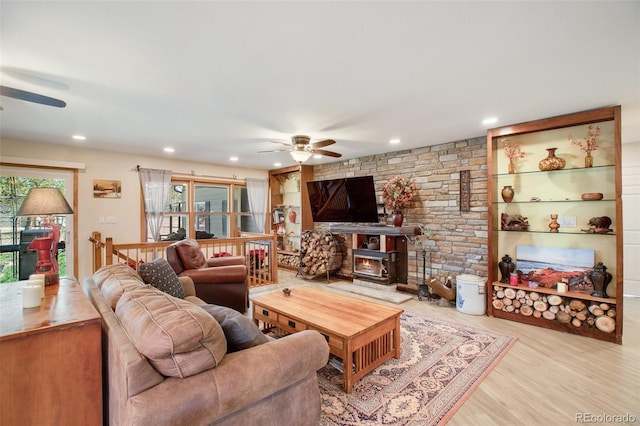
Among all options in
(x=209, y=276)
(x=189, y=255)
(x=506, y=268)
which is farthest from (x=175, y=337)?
(x=506, y=268)

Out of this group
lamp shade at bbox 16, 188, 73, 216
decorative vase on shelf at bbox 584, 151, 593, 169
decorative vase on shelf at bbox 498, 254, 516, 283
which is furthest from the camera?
decorative vase on shelf at bbox 498, 254, 516, 283

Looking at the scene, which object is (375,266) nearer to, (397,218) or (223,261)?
(397,218)

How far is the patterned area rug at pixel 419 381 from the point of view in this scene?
1.92 meters

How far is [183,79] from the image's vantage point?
2.33 meters

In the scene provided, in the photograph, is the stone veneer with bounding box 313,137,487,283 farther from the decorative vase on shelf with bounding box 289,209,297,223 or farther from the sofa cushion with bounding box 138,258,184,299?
the sofa cushion with bounding box 138,258,184,299

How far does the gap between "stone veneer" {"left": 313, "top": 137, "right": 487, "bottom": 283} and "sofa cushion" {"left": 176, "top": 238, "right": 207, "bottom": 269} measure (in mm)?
3297

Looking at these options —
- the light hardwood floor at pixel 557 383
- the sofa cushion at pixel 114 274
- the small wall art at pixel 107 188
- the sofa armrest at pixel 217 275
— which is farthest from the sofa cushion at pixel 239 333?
the small wall art at pixel 107 188

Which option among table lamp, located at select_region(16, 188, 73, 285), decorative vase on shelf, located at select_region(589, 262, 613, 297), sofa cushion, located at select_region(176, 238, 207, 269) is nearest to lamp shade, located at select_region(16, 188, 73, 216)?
table lamp, located at select_region(16, 188, 73, 285)

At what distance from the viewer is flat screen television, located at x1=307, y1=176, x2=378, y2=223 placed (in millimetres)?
5074

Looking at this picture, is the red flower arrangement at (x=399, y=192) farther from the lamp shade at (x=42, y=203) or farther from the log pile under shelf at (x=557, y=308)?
the lamp shade at (x=42, y=203)

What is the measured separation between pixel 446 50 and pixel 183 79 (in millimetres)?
1996

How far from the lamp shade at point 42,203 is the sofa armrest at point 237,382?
1888 millimetres

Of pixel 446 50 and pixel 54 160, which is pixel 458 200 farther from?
pixel 54 160

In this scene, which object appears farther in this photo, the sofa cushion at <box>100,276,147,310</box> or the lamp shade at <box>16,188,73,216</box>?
the lamp shade at <box>16,188,73,216</box>
